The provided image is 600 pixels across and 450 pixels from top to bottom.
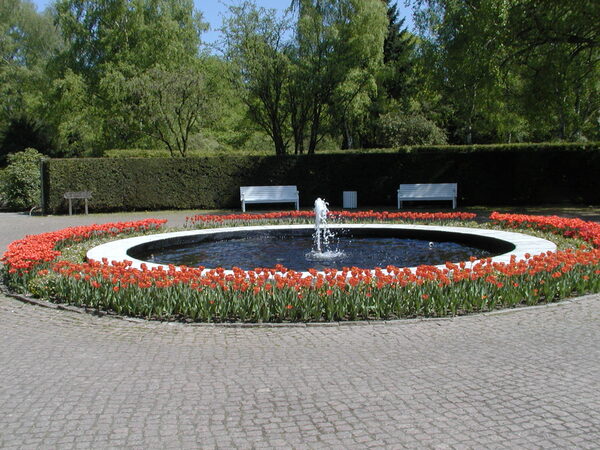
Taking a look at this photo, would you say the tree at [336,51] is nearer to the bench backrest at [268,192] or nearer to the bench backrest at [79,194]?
the bench backrest at [268,192]

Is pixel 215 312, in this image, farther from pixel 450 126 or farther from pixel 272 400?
pixel 450 126

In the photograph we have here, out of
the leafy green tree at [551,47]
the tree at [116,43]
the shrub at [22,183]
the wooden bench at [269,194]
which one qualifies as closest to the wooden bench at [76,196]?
the shrub at [22,183]

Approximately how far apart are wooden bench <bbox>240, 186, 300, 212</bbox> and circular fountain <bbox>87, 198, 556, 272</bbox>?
696 cm

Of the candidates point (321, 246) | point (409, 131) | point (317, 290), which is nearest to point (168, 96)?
point (409, 131)

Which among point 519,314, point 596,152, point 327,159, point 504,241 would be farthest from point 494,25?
point 519,314

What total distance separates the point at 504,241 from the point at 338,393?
7308mm

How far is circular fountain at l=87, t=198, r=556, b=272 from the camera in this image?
382 inches

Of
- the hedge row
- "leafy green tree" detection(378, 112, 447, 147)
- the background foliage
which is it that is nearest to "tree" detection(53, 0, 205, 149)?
the background foliage

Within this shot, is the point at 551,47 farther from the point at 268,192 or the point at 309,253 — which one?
the point at 309,253

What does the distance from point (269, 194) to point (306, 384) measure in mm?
16739

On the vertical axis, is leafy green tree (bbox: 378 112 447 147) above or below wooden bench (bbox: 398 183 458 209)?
above

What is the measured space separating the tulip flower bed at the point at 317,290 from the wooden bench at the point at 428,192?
493 inches

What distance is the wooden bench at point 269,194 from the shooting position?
807 inches

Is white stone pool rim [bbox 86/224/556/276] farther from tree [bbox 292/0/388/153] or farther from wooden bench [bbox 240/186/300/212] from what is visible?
tree [bbox 292/0/388/153]
